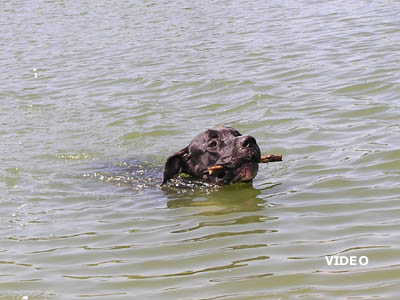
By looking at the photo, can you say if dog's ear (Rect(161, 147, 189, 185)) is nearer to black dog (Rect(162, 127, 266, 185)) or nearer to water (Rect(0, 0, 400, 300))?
black dog (Rect(162, 127, 266, 185))

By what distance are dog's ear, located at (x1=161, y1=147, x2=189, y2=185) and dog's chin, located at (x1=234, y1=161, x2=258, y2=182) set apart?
82 centimetres

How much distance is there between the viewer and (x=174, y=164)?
8133 millimetres

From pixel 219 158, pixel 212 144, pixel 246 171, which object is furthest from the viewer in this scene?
pixel 212 144

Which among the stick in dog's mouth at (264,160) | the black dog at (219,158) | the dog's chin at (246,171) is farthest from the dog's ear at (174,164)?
the dog's chin at (246,171)

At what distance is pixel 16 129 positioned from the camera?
11320 mm

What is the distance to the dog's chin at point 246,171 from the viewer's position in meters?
7.49

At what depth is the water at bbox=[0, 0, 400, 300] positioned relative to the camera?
549cm

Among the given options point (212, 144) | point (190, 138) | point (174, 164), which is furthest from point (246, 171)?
point (190, 138)

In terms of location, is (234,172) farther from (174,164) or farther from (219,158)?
(174,164)

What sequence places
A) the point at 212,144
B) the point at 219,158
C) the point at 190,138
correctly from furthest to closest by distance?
the point at 190,138, the point at 212,144, the point at 219,158

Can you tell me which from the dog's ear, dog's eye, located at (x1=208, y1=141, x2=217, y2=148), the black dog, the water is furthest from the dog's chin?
the dog's ear

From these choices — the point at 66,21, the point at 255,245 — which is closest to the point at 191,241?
the point at 255,245

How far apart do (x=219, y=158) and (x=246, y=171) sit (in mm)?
395

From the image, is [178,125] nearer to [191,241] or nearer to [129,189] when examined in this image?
[129,189]
